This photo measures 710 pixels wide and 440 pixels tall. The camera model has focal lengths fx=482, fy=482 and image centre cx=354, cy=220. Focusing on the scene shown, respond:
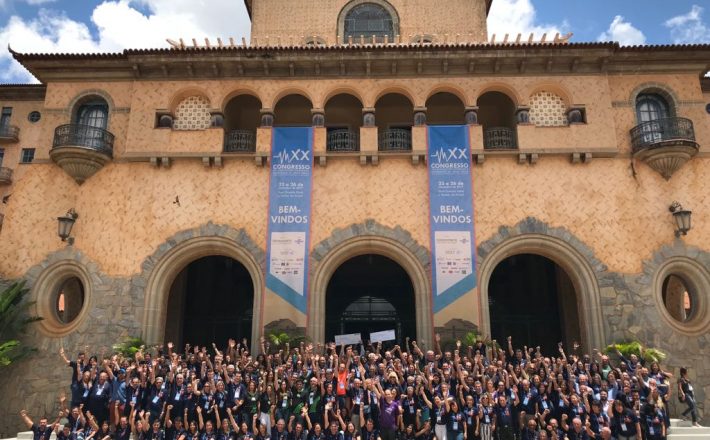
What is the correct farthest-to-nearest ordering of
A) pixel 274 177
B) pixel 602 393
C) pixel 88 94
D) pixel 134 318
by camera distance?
pixel 88 94
pixel 274 177
pixel 134 318
pixel 602 393

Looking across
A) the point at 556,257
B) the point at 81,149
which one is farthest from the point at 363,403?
the point at 81,149

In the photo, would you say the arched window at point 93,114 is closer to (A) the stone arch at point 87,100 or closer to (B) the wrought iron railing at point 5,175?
(A) the stone arch at point 87,100

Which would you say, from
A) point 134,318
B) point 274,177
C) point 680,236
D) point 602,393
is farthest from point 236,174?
point 680,236

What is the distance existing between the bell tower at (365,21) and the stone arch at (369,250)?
9502mm

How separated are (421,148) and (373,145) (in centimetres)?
149

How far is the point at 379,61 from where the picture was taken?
50.4 ft

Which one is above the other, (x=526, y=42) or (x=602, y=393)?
(x=526, y=42)

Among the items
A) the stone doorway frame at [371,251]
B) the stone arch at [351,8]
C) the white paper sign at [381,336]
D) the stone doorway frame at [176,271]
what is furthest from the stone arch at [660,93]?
the stone doorway frame at [176,271]

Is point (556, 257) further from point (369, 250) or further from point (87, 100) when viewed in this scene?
point (87, 100)

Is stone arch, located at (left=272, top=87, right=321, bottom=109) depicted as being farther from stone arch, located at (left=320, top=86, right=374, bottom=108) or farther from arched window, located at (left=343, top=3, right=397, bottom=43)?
arched window, located at (left=343, top=3, right=397, bottom=43)

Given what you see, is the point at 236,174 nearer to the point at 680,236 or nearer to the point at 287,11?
the point at 287,11

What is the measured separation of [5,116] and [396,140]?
60.9 ft

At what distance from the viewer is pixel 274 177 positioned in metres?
14.9

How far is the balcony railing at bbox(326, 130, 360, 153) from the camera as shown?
607 inches
